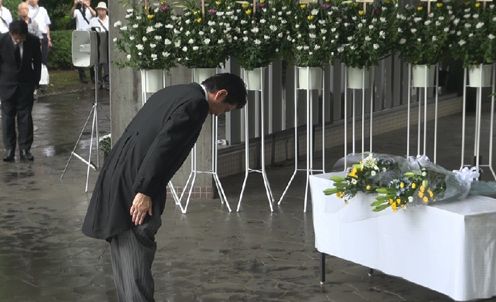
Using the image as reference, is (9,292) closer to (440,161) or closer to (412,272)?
A: (412,272)

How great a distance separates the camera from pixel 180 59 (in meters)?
8.98

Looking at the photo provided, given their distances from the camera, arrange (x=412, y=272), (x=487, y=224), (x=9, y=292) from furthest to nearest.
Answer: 1. (x=9, y=292)
2. (x=412, y=272)
3. (x=487, y=224)

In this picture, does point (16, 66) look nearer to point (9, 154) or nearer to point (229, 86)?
point (9, 154)

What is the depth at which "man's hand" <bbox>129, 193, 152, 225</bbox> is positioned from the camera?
200 inches

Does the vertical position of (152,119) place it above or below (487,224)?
above

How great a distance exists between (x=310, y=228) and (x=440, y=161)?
12.9 feet

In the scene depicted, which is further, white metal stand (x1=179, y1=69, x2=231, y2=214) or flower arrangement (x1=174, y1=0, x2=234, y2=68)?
white metal stand (x1=179, y1=69, x2=231, y2=214)

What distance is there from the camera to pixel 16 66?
11805mm

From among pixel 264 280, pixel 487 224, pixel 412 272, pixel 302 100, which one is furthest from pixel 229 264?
pixel 302 100

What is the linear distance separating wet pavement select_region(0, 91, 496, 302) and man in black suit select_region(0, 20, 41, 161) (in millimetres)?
724

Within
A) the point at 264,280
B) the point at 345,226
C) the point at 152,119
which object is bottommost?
the point at 264,280

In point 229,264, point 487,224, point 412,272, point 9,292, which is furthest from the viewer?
point 229,264

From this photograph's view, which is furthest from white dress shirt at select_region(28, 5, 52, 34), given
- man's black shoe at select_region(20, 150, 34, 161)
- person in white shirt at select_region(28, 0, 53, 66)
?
man's black shoe at select_region(20, 150, 34, 161)

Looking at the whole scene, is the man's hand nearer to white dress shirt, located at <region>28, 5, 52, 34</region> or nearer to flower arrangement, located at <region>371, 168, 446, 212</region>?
flower arrangement, located at <region>371, 168, 446, 212</region>
